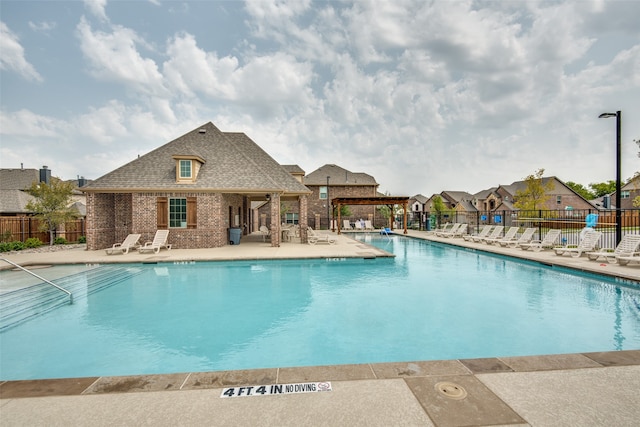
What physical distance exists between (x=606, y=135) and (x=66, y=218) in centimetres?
2873

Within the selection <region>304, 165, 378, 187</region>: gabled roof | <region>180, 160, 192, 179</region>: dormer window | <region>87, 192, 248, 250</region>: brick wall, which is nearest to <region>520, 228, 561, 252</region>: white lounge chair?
<region>87, 192, 248, 250</region>: brick wall

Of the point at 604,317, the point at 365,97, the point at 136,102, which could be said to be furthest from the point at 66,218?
the point at 604,317

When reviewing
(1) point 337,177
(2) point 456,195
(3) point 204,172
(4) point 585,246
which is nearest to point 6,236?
(3) point 204,172

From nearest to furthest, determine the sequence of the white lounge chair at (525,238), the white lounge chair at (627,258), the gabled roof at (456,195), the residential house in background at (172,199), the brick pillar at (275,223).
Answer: the white lounge chair at (627,258)
the white lounge chair at (525,238)
the residential house in background at (172,199)
the brick pillar at (275,223)
the gabled roof at (456,195)

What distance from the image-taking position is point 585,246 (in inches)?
516

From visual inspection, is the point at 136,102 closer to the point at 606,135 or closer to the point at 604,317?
the point at 604,317

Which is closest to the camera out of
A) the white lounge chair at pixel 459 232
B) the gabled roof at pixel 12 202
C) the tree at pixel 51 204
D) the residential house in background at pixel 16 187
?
the tree at pixel 51 204

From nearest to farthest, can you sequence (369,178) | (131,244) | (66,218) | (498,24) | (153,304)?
(153,304) < (498,24) < (131,244) < (66,218) < (369,178)

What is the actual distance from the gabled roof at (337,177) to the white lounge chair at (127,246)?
22052 millimetres

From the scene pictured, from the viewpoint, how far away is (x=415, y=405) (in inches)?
108

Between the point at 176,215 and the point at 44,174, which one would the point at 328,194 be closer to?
the point at 176,215

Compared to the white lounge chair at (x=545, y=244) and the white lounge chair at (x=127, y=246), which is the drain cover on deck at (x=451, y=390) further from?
the white lounge chair at (x=127, y=246)

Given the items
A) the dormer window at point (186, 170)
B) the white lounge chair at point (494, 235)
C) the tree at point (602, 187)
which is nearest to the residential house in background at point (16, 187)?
the dormer window at point (186, 170)

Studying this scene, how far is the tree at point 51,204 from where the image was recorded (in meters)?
17.4
